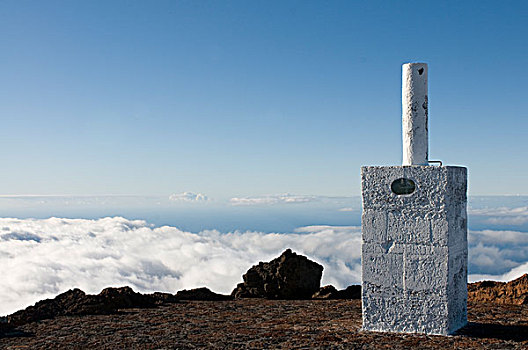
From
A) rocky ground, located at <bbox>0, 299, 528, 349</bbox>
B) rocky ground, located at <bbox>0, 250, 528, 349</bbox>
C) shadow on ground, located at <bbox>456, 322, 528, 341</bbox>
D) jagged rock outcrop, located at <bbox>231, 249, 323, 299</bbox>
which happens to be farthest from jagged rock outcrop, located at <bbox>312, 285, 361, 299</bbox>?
shadow on ground, located at <bbox>456, 322, 528, 341</bbox>

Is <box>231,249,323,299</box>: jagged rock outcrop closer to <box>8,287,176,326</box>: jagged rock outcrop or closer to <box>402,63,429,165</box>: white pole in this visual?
<box>8,287,176,326</box>: jagged rock outcrop

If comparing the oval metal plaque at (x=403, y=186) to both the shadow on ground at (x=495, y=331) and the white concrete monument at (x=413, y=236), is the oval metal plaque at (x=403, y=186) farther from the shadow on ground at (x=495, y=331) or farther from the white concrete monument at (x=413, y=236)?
the shadow on ground at (x=495, y=331)

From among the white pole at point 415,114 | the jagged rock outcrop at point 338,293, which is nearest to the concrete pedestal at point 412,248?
the white pole at point 415,114

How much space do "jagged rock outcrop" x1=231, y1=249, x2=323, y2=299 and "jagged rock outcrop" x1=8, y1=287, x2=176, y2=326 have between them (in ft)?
8.53

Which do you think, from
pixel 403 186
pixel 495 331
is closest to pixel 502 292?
pixel 495 331

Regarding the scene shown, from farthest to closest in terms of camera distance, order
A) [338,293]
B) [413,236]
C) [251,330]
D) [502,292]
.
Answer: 1. [338,293]
2. [502,292]
3. [251,330]
4. [413,236]

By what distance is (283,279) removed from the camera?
16.8 m

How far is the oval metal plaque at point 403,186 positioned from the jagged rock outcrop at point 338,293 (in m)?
6.65

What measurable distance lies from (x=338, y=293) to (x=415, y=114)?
24.3ft

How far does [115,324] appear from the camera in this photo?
42.1 feet

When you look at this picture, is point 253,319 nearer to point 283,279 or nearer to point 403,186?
point 283,279

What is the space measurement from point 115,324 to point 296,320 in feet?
13.7

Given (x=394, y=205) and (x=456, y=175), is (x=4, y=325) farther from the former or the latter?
(x=456, y=175)

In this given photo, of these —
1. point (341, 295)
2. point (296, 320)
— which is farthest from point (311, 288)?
point (296, 320)
